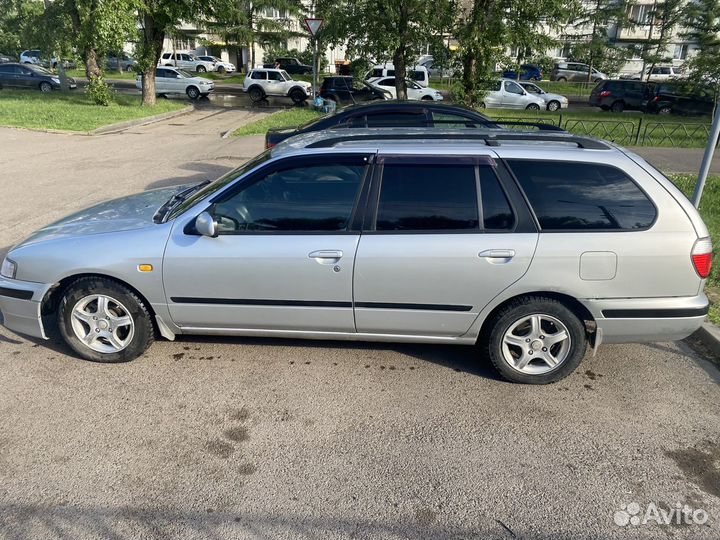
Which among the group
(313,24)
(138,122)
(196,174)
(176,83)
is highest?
(313,24)

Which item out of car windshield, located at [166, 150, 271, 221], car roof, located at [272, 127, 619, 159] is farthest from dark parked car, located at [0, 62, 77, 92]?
car roof, located at [272, 127, 619, 159]

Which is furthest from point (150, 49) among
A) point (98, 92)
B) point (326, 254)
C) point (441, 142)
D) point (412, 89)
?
point (326, 254)

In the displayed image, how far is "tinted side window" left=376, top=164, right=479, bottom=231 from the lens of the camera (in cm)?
346

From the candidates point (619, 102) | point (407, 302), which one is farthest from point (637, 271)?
point (619, 102)

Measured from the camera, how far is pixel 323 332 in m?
3.70

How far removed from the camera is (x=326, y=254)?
3436 millimetres

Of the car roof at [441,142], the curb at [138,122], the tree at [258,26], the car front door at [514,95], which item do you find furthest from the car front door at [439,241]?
the tree at [258,26]

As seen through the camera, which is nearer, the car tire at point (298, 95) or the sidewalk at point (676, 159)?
the sidewalk at point (676, 159)

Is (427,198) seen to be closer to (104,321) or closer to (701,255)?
(701,255)

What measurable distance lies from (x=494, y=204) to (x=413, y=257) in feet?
2.13

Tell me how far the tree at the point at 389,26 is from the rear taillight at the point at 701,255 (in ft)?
50.1

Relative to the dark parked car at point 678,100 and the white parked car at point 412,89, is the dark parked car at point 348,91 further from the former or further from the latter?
the dark parked car at point 678,100

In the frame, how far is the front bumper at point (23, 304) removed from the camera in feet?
12.1

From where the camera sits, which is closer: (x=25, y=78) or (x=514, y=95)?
(x=514, y=95)
